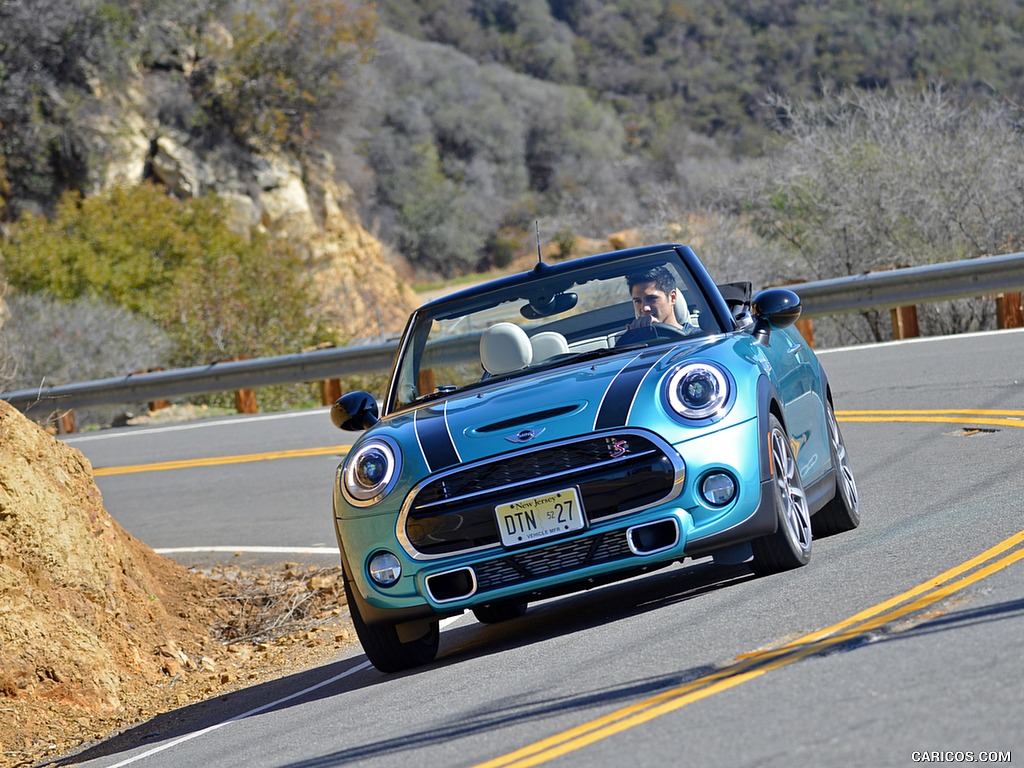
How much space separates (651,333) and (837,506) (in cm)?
146

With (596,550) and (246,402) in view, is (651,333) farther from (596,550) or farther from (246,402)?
(246,402)

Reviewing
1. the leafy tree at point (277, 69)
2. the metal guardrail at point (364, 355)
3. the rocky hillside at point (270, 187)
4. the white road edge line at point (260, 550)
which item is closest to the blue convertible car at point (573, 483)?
the white road edge line at point (260, 550)

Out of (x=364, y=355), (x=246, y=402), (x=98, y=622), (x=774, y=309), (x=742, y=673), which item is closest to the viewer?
(x=742, y=673)

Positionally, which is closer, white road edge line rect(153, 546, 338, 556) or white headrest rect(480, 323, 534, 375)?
white headrest rect(480, 323, 534, 375)

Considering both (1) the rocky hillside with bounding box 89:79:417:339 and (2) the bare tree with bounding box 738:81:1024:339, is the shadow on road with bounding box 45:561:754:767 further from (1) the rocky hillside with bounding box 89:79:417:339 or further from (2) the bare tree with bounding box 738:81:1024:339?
(1) the rocky hillside with bounding box 89:79:417:339

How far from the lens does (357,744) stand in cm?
522

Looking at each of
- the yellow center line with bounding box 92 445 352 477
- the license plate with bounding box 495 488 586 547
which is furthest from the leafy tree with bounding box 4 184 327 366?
the license plate with bounding box 495 488 586 547

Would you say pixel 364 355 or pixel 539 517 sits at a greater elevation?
pixel 539 517

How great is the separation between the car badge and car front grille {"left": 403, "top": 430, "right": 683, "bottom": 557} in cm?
6

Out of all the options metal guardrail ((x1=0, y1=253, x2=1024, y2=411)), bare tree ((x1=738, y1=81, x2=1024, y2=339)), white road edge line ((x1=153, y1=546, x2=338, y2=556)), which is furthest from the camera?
bare tree ((x1=738, y1=81, x2=1024, y2=339))


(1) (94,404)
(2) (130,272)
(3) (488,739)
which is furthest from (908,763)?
(2) (130,272)

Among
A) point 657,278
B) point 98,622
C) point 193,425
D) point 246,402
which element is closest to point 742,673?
point 657,278

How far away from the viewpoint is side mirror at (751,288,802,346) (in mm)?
7324

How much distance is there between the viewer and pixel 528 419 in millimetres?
6238
